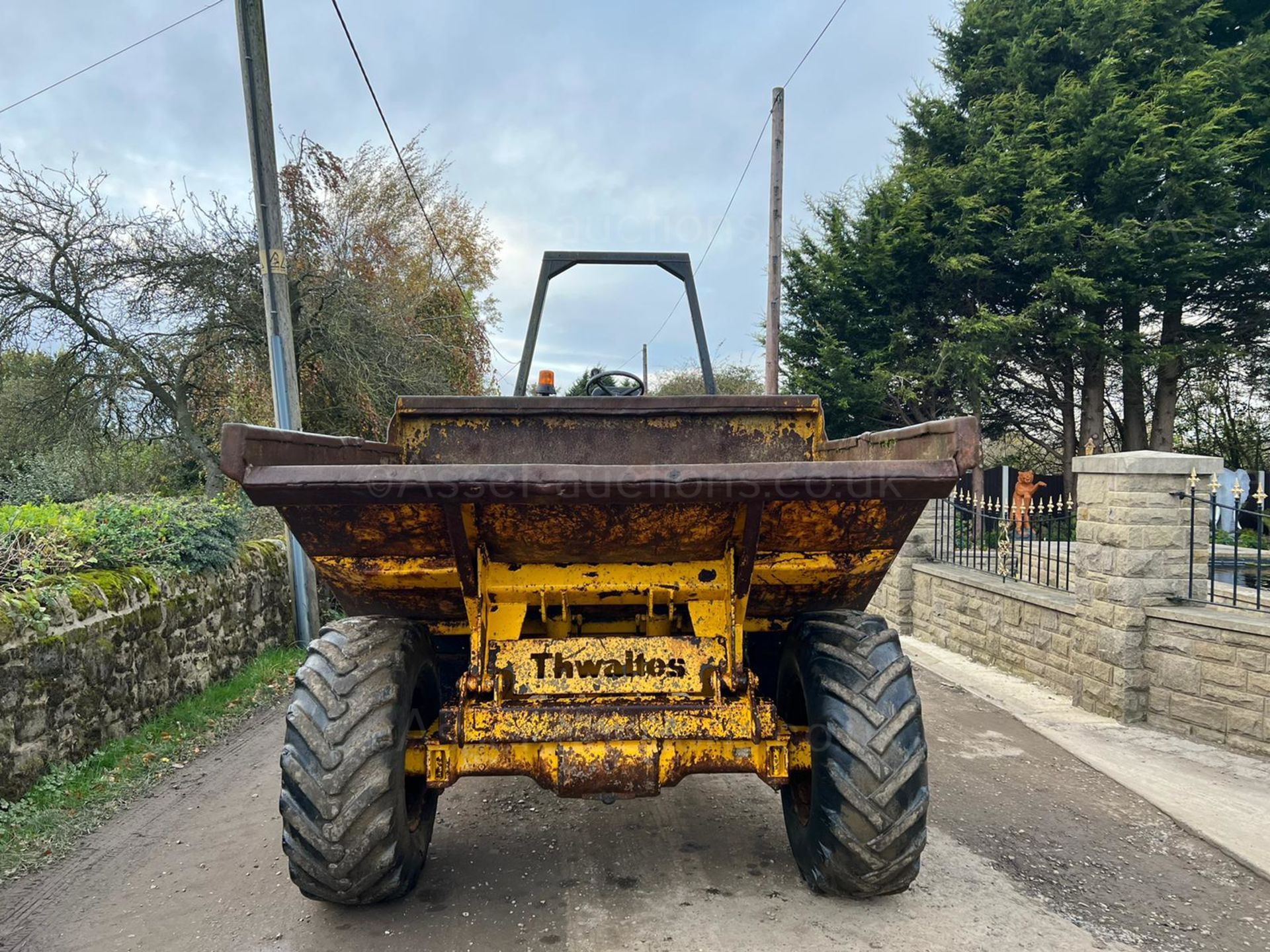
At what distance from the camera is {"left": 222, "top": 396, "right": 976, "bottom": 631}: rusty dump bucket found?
215 cm

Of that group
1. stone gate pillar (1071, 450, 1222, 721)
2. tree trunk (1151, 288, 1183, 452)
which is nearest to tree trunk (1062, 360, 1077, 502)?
tree trunk (1151, 288, 1183, 452)

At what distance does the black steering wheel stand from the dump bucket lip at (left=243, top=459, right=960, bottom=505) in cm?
258

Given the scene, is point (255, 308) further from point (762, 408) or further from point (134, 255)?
point (762, 408)

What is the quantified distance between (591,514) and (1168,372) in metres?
15.9

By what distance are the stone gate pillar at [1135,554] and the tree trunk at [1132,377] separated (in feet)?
33.4

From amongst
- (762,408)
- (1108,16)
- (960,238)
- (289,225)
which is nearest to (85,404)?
(289,225)

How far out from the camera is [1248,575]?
28.2 ft

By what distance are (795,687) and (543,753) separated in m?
1.05

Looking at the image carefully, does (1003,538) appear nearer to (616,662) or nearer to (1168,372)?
(616,662)

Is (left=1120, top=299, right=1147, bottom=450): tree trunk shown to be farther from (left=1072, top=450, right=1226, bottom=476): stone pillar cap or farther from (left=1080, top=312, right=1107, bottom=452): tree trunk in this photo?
(left=1072, top=450, right=1226, bottom=476): stone pillar cap

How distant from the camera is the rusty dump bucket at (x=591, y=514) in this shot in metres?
2.15

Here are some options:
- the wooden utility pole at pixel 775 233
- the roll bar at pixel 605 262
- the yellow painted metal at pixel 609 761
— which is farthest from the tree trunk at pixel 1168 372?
the yellow painted metal at pixel 609 761

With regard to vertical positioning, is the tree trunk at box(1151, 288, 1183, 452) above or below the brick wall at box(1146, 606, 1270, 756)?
above

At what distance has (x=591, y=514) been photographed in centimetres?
237
